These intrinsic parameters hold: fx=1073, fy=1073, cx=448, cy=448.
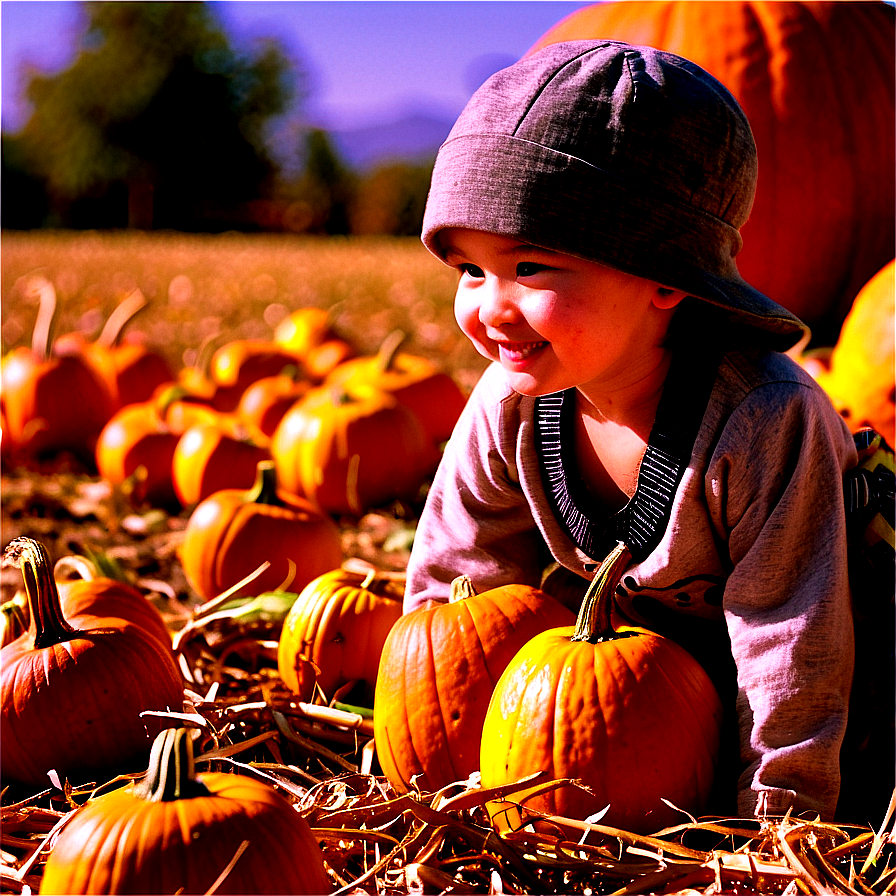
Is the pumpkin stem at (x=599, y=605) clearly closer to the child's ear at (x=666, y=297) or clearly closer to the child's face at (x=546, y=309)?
the child's face at (x=546, y=309)

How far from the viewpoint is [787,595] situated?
6.32ft

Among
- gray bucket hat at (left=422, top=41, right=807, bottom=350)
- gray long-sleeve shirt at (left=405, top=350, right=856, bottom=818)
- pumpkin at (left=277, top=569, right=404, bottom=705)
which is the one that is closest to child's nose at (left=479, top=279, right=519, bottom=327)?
gray bucket hat at (left=422, top=41, right=807, bottom=350)

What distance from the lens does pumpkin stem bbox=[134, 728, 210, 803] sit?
4.64ft

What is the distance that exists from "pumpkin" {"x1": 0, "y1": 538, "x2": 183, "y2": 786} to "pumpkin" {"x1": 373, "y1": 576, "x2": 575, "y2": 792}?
0.46 metres

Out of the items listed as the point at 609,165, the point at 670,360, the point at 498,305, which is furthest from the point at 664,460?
the point at 609,165

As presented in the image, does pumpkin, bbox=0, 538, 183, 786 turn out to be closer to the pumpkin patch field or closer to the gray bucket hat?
the pumpkin patch field

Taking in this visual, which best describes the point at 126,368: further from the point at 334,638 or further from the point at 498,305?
the point at 498,305

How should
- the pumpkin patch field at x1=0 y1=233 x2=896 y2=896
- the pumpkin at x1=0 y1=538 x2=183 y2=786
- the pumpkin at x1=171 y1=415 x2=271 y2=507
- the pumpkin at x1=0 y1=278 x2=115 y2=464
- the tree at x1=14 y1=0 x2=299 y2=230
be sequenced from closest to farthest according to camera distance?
1. the pumpkin patch field at x1=0 y1=233 x2=896 y2=896
2. the pumpkin at x1=0 y1=538 x2=183 y2=786
3. the pumpkin at x1=171 y1=415 x2=271 y2=507
4. the pumpkin at x1=0 y1=278 x2=115 y2=464
5. the tree at x1=14 y1=0 x2=299 y2=230

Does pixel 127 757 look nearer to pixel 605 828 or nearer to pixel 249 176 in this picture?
pixel 605 828

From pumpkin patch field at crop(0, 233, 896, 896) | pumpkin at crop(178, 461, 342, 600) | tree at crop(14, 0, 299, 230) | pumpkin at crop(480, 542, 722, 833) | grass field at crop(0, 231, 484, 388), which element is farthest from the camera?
tree at crop(14, 0, 299, 230)

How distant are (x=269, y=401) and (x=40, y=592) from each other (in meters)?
2.31

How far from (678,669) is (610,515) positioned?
39cm

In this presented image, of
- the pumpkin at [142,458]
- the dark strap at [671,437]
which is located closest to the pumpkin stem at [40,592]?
the dark strap at [671,437]

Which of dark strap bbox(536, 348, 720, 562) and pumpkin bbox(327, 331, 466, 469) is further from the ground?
dark strap bbox(536, 348, 720, 562)
